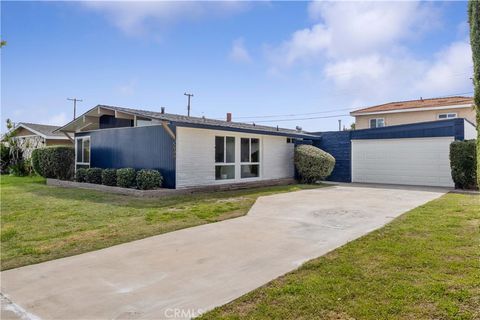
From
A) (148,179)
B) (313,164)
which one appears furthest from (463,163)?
(148,179)

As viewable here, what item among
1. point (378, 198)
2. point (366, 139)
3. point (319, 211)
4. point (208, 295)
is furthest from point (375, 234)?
point (366, 139)

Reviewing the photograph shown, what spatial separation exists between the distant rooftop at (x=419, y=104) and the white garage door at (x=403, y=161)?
7315mm

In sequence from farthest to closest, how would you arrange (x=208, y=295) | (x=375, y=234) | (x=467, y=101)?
(x=467, y=101)
(x=375, y=234)
(x=208, y=295)

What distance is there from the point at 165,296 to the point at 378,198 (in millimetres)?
8678

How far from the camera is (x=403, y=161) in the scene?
49.4 feet

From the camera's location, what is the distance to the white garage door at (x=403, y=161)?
14070 mm

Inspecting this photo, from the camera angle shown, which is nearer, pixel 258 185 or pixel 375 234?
pixel 375 234

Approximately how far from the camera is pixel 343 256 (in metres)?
4.21

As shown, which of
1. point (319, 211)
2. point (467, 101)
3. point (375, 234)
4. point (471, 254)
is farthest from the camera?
point (467, 101)

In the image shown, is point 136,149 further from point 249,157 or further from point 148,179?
point 249,157

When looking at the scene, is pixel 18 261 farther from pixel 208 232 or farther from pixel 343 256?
pixel 343 256

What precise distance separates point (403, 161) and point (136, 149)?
12248 millimetres

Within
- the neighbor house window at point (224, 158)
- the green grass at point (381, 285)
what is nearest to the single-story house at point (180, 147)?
the neighbor house window at point (224, 158)

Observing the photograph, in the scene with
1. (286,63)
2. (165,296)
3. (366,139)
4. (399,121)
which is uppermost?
(286,63)
